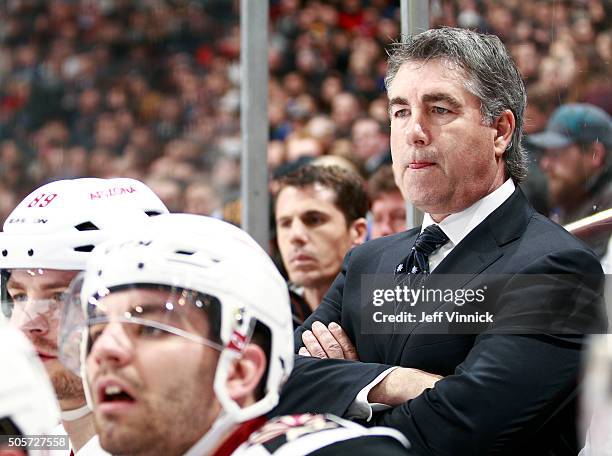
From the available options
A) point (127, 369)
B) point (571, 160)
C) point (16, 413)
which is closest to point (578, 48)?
point (571, 160)

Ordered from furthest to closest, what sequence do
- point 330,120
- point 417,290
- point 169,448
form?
1. point 330,120
2. point 417,290
3. point 169,448

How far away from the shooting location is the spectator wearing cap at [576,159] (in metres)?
2.18

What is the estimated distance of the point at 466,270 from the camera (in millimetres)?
1896

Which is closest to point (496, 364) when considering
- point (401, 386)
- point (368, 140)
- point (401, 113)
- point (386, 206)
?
point (401, 386)

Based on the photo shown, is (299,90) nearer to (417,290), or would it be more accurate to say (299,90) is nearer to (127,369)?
(417,290)

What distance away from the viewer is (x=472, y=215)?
199cm

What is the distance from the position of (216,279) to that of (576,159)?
1.15m

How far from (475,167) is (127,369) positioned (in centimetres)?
90

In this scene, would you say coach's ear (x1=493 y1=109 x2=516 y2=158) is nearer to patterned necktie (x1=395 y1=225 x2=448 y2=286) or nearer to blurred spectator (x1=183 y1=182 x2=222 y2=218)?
patterned necktie (x1=395 y1=225 x2=448 y2=286)

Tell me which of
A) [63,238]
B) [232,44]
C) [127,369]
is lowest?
[127,369]

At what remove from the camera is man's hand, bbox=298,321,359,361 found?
6.70 ft

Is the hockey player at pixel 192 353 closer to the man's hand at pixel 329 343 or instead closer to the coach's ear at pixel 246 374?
the coach's ear at pixel 246 374

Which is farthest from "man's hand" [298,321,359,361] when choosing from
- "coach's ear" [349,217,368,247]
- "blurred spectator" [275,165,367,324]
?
"coach's ear" [349,217,368,247]

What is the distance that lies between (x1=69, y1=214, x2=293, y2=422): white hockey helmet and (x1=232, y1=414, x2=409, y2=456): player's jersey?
4cm
